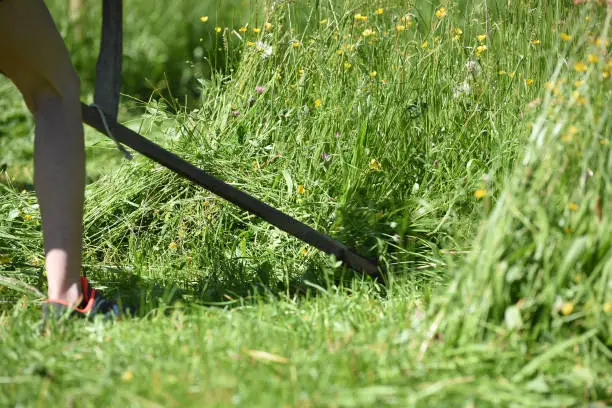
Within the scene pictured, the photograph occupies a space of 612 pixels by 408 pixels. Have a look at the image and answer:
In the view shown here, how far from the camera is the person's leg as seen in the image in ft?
6.58

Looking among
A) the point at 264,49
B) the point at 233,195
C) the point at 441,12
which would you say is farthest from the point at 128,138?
the point at 441,12

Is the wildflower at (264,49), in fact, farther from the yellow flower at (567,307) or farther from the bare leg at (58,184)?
the yellow flower at (567,307)

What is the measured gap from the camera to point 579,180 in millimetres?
1793

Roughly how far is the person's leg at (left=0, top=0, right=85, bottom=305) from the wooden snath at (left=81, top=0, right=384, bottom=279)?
0.26ft

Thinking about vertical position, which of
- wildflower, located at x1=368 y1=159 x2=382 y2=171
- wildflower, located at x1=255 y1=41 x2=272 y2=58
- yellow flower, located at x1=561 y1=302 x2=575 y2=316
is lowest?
wildflower, located at x1=368 y1=159 x2=382 y2=171

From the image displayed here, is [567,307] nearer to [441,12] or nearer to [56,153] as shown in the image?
[56,153]

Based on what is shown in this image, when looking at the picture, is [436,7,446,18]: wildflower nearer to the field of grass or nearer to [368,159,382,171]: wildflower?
the field of grass

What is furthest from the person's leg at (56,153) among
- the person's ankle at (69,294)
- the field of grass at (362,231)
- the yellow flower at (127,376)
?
the yellow flower at (127,376)

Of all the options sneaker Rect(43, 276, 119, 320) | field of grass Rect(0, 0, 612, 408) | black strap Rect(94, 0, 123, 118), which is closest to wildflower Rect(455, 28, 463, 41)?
field of grass Rect(0, 0, 612, 408)

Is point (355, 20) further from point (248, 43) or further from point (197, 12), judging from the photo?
point (197, 12)

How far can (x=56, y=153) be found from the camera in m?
2.02

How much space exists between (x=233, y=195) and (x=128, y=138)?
349 mm

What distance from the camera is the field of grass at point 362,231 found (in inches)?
64.1

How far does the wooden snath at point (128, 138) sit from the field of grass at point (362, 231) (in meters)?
0.14
